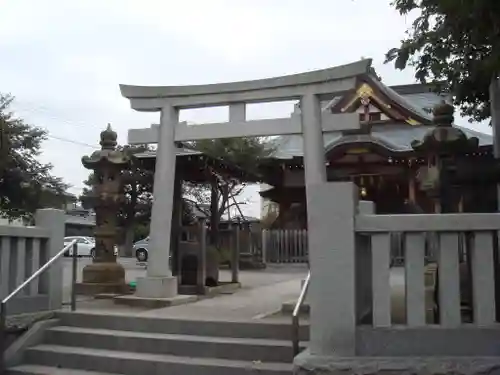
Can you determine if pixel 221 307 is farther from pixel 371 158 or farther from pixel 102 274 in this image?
pixel 371 158

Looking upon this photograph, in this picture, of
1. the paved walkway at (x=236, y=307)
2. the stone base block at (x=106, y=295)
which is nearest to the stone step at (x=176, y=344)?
the paved walkway at (x=236, y=307)

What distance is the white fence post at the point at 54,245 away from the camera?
7785 millimetres

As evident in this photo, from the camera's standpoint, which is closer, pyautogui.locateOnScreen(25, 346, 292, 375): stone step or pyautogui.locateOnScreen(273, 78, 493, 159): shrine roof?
pyautogui.locateOnScreen(25, 346, 292, 375): stone step

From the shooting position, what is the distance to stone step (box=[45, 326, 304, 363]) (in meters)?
6.17

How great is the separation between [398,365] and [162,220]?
543 cm

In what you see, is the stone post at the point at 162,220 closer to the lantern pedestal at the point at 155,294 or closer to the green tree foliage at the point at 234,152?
the lantern pedestal at the point at 155,294

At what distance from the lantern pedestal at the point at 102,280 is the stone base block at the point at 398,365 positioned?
20.1 ft

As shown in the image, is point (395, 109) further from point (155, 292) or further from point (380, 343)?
point (380, 343)

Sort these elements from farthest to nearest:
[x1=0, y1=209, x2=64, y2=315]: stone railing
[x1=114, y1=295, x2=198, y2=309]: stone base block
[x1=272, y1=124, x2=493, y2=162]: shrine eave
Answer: [x1=272, y1=124, x2=493, y2=162]: shrine eave, [x1=114, y1=295, x2=198, y2=309]: stone base block, [x1=0, y1=209, x2=64, y2=315]: stone railing

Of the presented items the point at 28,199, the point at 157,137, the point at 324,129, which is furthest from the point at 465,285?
the point at 28,199

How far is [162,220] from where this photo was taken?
31.2 feet

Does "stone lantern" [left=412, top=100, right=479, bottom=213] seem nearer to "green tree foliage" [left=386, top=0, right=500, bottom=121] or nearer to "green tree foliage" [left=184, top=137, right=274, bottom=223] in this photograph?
"green tree foliage" [left=386, top=0, right=500, bottom=121]

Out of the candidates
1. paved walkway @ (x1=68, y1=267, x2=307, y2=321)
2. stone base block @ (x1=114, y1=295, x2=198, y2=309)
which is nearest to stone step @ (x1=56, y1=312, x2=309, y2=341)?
paved walkway @ (x1=68, y1=267, x2=307, y2=321)

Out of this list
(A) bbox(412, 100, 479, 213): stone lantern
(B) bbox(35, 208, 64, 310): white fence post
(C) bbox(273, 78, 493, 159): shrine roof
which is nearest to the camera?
(A) bbox(412, 100, 479, 213): stone lantern
